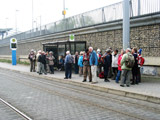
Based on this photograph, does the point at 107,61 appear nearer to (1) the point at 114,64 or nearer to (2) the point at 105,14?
(1) the point at 114,64

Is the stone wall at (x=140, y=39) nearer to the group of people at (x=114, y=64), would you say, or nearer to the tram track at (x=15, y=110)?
the group of people at (x=114, y=64)

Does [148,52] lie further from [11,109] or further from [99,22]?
[11,109]

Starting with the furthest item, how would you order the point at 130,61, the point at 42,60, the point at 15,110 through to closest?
the point at 42,60 → the point at 130,61 → the point at 15,110

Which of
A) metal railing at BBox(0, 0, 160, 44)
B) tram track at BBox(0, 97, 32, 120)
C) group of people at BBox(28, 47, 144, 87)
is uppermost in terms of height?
metal railing at BBox(0, 0, 160, 44)

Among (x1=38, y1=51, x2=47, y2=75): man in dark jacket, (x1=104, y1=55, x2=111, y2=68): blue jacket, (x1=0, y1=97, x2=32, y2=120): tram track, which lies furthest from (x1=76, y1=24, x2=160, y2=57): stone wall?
(x1=0, y1=97, x2=32, y2=120): tram track

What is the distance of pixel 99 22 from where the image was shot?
18.8 m

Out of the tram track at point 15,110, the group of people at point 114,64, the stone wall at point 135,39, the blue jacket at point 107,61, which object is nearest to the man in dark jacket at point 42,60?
the group of people at point 114,64

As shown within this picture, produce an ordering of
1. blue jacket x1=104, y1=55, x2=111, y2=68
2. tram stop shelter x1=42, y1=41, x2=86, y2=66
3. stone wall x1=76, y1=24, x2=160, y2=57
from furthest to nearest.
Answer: tram stop shelter x1=42, y1=41, x2=86, y2=66
stone wall x1=76, y1=24, x2=160, y2=57
blue jacket x1=104, y1=55, x2=111, y2=68

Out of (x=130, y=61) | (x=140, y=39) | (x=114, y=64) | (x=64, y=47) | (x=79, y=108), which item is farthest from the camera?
(x=64, y=47)

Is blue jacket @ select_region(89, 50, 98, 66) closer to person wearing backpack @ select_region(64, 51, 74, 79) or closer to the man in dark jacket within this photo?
person wearing backpack @ select_region(64, 51, 74, 79)

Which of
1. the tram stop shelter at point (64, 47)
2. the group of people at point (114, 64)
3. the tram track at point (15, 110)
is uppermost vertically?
the tram stop shelter at point (64, 47)

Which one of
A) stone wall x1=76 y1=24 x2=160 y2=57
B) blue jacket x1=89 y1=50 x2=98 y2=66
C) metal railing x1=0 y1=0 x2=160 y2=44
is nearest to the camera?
blue jacket x1=89 y1=50 x2=98 y2=66

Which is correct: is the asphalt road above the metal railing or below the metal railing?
below

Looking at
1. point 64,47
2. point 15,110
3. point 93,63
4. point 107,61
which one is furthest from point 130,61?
point 64,47
